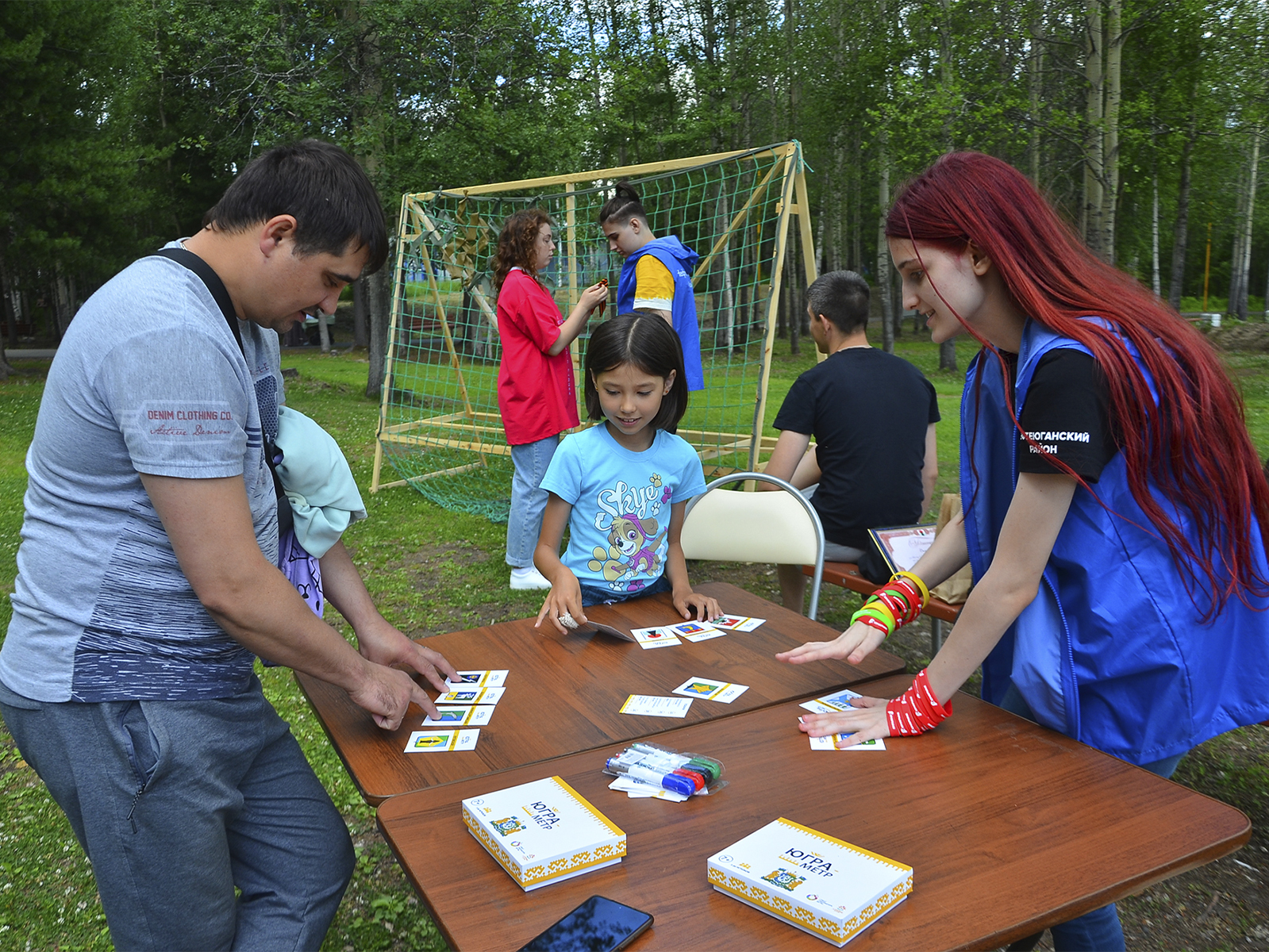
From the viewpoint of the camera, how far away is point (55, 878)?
2764 mm

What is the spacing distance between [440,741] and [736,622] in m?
0.88

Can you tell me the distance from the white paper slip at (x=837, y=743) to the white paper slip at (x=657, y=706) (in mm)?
263

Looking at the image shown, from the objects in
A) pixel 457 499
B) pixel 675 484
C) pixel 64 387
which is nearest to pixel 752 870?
pixel 64 387

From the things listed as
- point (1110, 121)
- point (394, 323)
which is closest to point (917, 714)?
point (394, 323)

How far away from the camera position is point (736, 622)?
2.25 m

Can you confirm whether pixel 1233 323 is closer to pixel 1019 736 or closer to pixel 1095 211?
pixel 1095 211

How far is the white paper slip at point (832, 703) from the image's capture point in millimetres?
1669

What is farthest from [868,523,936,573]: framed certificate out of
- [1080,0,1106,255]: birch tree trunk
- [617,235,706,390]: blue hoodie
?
[1080,0,1106,255]: birch tree trunk

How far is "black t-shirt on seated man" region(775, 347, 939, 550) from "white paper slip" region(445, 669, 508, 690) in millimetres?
2075

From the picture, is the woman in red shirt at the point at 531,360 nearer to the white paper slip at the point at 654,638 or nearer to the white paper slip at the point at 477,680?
the white paper slip at the point at 654,638

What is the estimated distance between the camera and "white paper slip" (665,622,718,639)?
2.15 meters

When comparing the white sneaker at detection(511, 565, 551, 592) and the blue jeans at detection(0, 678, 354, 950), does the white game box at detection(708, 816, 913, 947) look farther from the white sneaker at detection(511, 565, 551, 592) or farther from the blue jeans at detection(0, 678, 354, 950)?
the white sneaker at detection(511, 565, 551, 592)

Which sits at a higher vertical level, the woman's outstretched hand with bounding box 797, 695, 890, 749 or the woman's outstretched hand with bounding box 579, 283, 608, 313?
the woman's outstretched hand with bounding box 579, 283, 608, 313

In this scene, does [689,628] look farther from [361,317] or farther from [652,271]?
[361,317]
